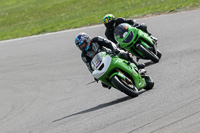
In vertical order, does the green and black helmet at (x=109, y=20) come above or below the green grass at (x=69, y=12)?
above

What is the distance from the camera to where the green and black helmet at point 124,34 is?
11.1m

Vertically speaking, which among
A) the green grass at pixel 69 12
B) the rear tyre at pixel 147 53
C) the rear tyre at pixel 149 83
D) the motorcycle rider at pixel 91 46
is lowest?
the green grass at pixel 69 12

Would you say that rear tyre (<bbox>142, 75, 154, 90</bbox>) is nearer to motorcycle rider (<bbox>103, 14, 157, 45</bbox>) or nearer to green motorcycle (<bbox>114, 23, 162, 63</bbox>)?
green motorcycle (<bbox>114, 23, 162, 63</bbox>)

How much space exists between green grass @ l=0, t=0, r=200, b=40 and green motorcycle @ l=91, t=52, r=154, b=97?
11.2m

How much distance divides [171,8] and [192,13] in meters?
2.71

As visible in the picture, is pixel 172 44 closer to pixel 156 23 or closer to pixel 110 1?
pixel 156 23

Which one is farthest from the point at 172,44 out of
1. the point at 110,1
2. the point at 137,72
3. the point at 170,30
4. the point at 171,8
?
the point at 110,1

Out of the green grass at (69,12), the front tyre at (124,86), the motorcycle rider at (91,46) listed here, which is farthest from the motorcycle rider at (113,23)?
the green grass at (69,12)

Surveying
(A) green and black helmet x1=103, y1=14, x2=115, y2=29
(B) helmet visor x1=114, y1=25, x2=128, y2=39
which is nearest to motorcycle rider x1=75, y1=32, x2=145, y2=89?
(B) helmet visor x1=114, y1=25, x2=128, y2=39

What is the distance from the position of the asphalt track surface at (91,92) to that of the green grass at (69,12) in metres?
2.48

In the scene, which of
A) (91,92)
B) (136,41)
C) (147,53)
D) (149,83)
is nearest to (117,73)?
(149,83)

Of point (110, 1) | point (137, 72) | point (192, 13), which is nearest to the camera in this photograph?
point (137, 72)

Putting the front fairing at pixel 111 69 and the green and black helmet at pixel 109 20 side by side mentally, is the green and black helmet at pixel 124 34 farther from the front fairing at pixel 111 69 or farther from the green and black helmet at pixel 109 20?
the front fairing at pixel 111 69

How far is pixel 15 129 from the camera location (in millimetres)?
8242
